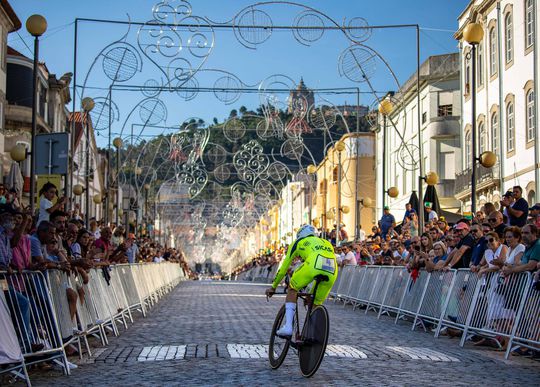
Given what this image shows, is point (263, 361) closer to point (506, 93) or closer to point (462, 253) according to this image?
point (462, 253)

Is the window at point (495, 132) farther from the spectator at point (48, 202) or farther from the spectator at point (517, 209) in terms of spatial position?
the spectator at point (48, 202)

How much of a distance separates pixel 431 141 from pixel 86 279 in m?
39.7

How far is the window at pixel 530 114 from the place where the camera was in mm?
34438

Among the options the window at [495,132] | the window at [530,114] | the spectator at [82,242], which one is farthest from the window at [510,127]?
the spectator at [82,242]

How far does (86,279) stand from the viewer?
561 inches

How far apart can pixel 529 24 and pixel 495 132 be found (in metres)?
6.34

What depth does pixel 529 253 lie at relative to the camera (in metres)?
14.0

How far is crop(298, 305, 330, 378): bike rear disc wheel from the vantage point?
36.2ft

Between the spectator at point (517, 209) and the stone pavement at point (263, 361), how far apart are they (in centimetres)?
292

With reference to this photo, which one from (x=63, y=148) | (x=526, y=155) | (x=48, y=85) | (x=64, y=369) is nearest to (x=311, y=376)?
(x=64, y=369)

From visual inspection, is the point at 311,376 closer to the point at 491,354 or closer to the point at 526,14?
the point at 491,354

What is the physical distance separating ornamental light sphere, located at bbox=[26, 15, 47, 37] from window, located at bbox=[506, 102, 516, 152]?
829 inches

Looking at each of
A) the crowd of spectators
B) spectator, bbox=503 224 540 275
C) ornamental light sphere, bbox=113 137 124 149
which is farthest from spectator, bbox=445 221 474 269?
ornamental light sphere, bbox=113 137 124 149

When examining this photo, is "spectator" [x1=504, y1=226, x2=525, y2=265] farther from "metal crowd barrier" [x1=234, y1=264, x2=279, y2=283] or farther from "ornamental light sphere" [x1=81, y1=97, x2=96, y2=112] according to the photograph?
"metal crowd barrier" [x1=234, y1=264, x2=279, y2=283]
